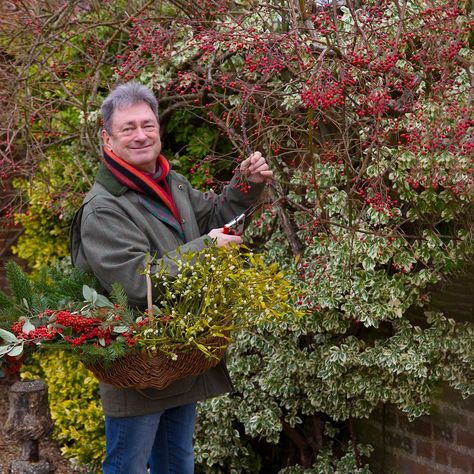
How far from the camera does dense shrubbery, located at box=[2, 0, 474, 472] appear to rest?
11.7 ft

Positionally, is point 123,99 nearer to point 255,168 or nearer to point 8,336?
point 255,168

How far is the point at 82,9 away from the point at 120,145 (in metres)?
2.54

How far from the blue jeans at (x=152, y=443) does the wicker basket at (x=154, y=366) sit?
26cm

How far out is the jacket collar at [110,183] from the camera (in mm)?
3113

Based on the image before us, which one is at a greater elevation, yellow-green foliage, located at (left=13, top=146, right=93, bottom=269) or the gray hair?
yellow-green foliage, located at (left=13, top=146, right=93, bottom=269)

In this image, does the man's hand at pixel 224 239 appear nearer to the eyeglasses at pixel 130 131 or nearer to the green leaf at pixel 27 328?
the eyeglasses at pixel 130 131

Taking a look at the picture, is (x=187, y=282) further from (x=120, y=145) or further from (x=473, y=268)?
(x=473, y=268)

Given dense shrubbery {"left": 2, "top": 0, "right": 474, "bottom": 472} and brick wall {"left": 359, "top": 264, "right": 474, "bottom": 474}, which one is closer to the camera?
dense shrubbery {"left": 2, "top": 0, "right": 474, "bottom": 472}

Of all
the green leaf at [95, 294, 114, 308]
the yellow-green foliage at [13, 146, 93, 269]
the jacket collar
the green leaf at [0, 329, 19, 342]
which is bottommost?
the green leaf at [0, 329, 19, 342]

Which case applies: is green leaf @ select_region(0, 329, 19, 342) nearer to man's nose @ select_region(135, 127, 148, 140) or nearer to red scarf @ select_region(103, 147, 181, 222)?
red scarf @ select_region(103, 147, 181, 222)

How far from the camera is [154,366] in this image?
9.45 ft

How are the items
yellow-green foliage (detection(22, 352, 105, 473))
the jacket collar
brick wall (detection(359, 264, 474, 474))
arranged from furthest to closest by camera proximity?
yellow-green foliage (detection(22, 352, 105, 473)) < brick wall (detection(359, 264, 474, 474)) < the jacket collar

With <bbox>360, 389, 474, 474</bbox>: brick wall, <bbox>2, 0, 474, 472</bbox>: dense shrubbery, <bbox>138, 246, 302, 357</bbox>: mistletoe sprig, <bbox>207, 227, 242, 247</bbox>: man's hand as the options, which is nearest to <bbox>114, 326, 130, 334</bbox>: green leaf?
<bbox>138, 246, 302, 357</bbox>: mistletoe sprig

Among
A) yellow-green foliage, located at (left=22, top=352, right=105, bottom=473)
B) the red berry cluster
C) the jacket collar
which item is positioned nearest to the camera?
the jacket collar
